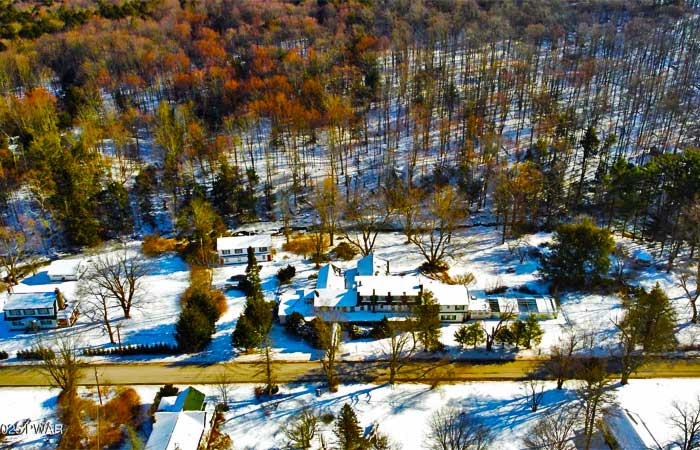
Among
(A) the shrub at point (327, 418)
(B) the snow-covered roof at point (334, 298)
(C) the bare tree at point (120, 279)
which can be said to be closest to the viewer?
(A) the shrub at point (327, 418)

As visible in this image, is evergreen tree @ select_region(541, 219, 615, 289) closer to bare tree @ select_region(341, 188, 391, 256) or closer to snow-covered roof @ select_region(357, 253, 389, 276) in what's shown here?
snow-covered roof @ select_region(357, 253, 389, 276)

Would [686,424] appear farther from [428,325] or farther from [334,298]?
[334,298]

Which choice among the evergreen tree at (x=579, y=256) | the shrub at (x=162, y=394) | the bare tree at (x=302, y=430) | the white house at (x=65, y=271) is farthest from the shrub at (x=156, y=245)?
the evergreen tree at (x=579, y=256)

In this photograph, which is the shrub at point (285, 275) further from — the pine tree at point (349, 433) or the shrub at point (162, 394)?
the pine tree at point (349, 433)

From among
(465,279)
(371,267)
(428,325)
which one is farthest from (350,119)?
(428,325)

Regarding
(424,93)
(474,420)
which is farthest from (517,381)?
(424,93)

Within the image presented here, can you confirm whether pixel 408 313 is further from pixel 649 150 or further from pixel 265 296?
pixel 649 150
